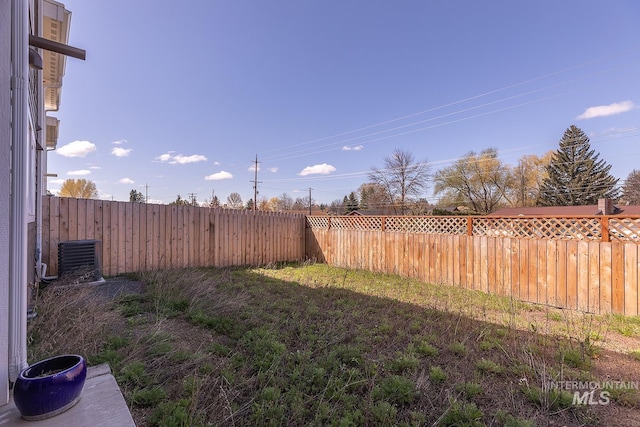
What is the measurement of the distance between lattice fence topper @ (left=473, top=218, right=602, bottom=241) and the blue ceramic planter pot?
5.97 m

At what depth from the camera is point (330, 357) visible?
7.91 feet

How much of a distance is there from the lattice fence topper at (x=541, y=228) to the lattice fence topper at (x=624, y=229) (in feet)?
0.47

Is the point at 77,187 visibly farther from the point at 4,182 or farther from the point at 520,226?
the point at 520,226

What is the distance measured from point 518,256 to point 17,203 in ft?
20.4

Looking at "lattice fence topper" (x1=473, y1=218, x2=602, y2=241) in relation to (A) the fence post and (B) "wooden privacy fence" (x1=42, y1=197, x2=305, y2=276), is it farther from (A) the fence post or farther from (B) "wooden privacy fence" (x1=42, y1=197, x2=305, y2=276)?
(B) "wooden privacy fence" (x1=42, y1=197, x2=305, y2=276)

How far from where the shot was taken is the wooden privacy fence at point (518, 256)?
4.04 metres

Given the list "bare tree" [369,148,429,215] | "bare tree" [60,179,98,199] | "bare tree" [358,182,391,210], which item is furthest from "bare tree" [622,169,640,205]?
"bare tree" [60,179,98,199]

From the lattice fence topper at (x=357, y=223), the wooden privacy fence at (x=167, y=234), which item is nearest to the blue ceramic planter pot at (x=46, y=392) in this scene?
the wooden privacy fence at (x=167, y=234)

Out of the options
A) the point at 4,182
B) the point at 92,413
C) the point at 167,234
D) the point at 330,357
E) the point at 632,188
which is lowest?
the point at 330,357

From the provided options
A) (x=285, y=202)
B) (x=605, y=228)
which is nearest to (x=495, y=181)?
(x=605, y=228)

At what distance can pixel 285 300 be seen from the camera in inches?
162

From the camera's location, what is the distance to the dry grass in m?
1.75

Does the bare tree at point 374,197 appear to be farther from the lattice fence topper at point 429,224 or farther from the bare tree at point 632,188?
the lattice fence topper at point 429,224

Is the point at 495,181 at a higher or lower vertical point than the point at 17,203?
higher
